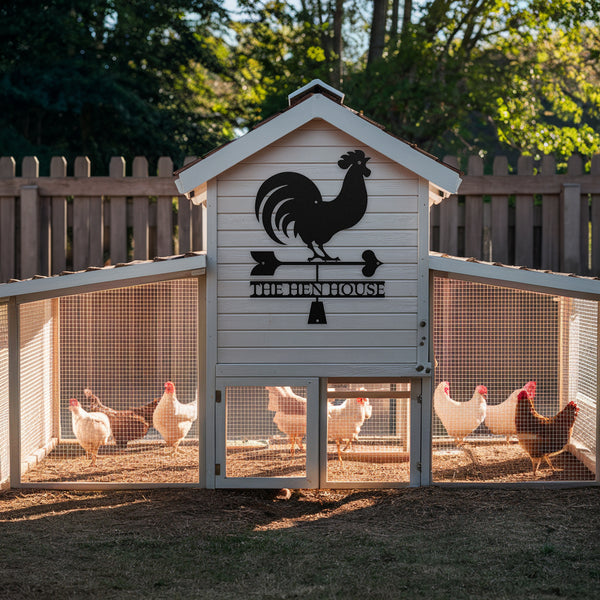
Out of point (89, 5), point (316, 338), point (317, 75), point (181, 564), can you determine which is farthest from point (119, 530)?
point (89, 5)

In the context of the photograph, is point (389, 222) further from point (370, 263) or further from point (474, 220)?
point (474, 220)

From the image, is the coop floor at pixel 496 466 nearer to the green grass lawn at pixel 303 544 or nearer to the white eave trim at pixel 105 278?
the green grass lawn at pixel 303 544

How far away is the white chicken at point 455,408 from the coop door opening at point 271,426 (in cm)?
107

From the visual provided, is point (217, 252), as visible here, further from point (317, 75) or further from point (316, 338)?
point (317, 75)

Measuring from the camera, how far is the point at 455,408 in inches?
266

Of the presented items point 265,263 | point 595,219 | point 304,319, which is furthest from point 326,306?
point 595,219

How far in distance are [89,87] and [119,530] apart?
28.7 ft

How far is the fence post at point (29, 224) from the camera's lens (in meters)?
8.38

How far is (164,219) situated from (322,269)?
253 centimetres

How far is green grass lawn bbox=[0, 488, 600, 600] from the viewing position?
4637 mm

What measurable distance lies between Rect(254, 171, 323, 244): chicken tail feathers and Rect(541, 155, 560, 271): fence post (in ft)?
9.64

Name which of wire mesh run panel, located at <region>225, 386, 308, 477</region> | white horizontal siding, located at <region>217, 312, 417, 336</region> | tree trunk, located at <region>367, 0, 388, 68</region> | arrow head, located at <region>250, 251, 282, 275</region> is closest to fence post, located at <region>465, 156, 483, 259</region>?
white horizontal siding, located at <region>217, 312, 417, 336</region>

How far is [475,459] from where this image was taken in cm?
707

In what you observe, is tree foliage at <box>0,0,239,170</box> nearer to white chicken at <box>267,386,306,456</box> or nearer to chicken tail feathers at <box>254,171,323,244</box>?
chicken tail feathers at <box>254,171,323,244</box>
